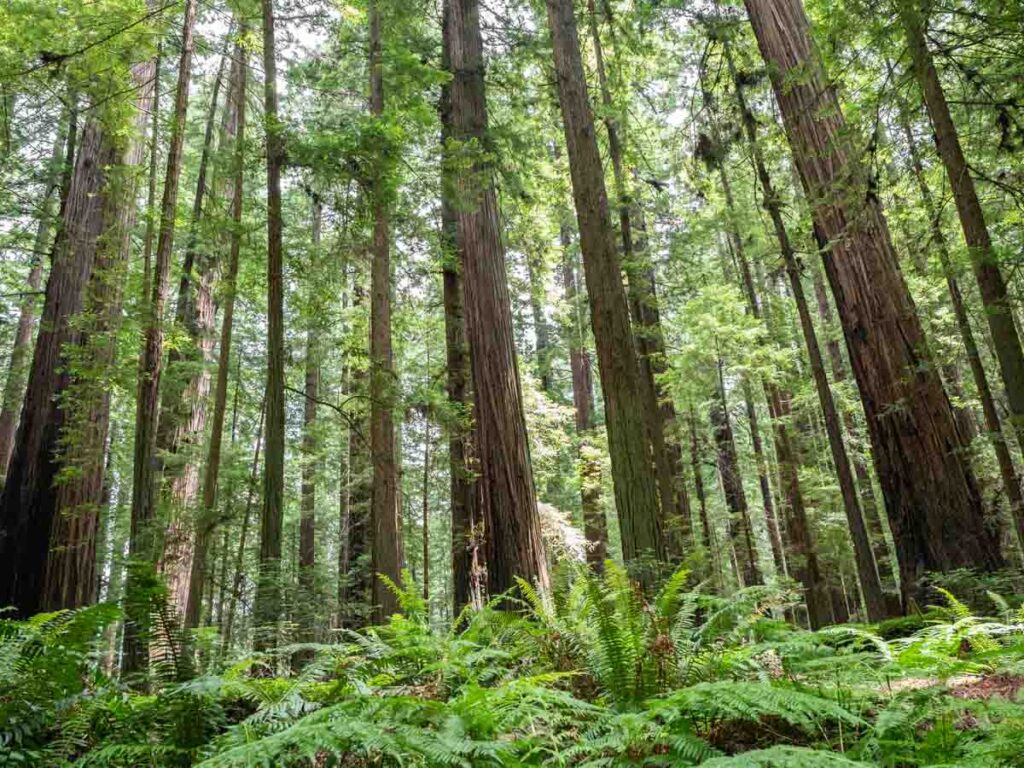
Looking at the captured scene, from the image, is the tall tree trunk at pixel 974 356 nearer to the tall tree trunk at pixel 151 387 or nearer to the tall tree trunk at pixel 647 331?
the tall tree trunk at pixel 647 331

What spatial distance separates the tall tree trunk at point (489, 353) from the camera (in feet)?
22.9

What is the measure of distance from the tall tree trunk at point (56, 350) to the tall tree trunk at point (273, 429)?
213 cm

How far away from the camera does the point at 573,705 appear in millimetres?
2281

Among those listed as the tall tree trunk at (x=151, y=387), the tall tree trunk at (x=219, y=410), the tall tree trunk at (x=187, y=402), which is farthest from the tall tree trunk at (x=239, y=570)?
the tall tree trunk at (x=151, y=387)

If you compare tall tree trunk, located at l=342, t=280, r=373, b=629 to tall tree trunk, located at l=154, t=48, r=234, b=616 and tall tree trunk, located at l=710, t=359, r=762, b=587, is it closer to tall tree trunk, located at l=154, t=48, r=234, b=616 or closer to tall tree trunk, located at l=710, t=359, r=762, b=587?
tall tree trunk, located at l=154, t=48, r=234, b=616

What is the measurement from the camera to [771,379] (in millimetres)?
13477

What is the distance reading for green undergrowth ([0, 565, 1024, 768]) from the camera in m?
1.89

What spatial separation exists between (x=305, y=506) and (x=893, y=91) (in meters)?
16.0

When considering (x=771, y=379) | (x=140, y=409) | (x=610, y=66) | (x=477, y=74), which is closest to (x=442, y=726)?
(x=140, y=409)

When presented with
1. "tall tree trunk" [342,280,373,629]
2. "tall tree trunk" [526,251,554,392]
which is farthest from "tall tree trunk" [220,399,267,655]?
"tall tree trunk" [526,251,554,392]

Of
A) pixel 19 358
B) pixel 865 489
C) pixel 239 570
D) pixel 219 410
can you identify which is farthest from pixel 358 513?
pixel 865 489

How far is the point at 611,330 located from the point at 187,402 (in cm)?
1057

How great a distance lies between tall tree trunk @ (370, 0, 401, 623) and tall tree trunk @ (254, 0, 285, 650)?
46.9 inches

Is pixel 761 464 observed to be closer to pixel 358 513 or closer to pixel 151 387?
pixel 358 513
